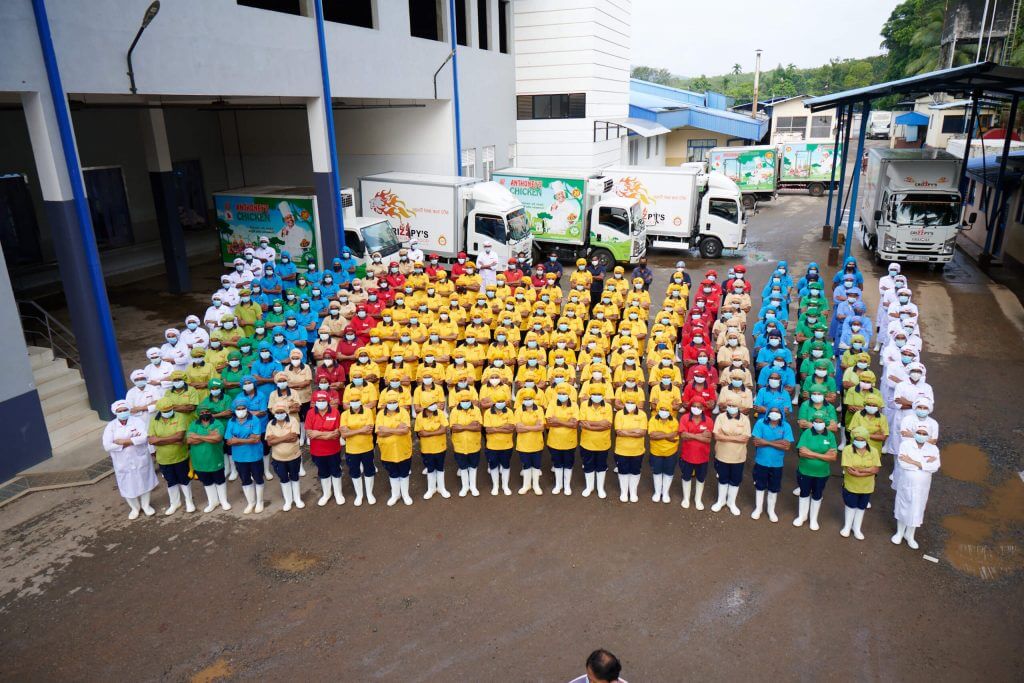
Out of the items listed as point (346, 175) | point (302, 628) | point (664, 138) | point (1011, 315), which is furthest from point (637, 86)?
point (302, 628)

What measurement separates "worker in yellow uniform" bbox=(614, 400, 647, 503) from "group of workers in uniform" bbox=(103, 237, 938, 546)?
0.02 metres

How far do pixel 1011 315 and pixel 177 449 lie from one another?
17.6 meters

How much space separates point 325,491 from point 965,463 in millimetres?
8631

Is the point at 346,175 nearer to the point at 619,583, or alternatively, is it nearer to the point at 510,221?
the point at 510,221

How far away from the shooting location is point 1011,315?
16.1 m

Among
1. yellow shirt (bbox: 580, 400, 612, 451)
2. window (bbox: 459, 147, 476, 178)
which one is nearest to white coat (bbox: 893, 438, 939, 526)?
yellow shirt (bbox: 580, 400, 612, 451)

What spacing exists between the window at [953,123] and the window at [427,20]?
38913mm

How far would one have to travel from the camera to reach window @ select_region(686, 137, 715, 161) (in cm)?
4034

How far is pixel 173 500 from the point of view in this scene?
341 inches

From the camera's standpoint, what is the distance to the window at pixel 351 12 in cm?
1723

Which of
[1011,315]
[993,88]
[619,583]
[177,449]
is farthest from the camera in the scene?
[993,88]

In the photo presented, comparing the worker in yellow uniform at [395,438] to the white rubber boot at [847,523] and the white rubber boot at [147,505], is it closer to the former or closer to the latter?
the white rubber boot at [147,505]

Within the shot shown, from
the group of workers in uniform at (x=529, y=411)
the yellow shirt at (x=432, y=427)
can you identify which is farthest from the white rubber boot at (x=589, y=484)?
the yellow shirt at (x=432, y=427)

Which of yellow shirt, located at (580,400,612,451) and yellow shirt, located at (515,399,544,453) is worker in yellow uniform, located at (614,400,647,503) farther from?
yellow shirt, located at (515,399,544,453)
